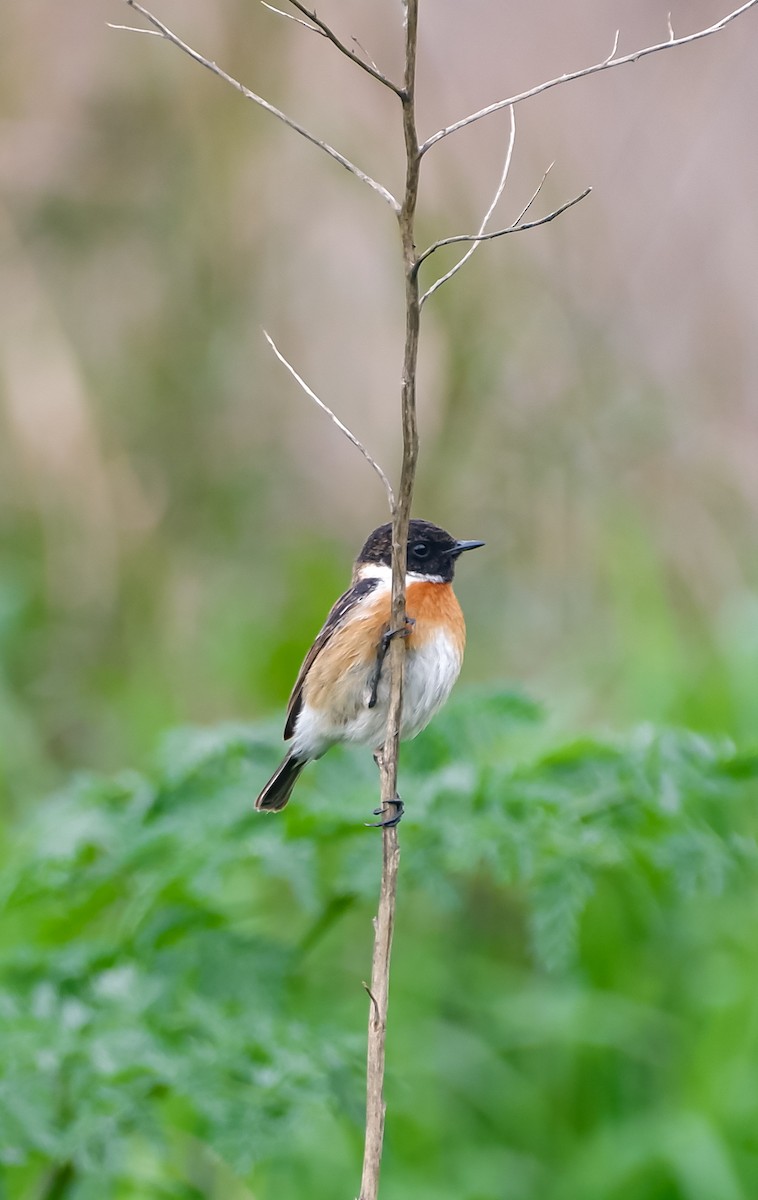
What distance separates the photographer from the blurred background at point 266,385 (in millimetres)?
6383

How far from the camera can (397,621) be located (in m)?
2.02

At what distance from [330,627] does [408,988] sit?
166 centimetres

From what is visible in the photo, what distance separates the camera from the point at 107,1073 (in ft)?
9.18

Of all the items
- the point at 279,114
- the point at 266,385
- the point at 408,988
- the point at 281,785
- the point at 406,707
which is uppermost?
the point at 266,385

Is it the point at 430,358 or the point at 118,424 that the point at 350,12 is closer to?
the point at 430,358

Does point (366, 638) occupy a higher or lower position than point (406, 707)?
higher

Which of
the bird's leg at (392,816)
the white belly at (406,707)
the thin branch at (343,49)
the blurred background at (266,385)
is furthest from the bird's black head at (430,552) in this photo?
the blurred background at (266,385)

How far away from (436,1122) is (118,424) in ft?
13.0

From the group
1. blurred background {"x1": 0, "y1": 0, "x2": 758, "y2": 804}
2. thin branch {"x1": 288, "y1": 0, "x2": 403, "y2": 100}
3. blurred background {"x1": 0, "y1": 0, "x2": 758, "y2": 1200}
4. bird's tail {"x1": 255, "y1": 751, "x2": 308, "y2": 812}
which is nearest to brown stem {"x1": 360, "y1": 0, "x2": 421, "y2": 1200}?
thin branch {"x1": 288, "y1": 0, "x2": 403, "y2": 100}

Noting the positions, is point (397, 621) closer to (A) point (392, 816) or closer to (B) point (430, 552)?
(A) point (392, 816)

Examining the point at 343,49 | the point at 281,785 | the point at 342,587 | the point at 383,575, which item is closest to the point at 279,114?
the point at 343,49

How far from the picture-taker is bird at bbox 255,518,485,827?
3.23 meters

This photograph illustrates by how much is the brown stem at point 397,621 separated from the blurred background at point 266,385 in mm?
3769

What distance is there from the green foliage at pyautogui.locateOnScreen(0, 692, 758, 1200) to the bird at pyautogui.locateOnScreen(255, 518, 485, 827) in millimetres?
123
